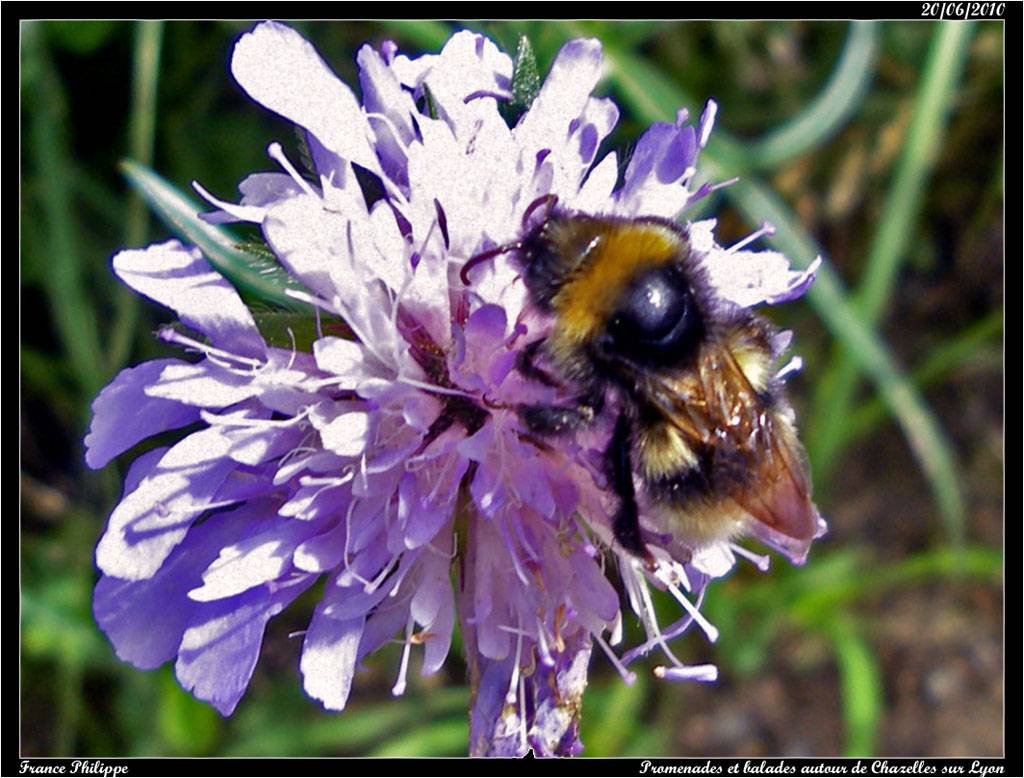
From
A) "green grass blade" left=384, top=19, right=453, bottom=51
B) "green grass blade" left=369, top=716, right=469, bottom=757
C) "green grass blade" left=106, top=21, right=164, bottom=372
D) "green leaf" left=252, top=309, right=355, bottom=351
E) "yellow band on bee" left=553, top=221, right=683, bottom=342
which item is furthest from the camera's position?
"green grass blade" left=369, top=716, right=469, bottom=757

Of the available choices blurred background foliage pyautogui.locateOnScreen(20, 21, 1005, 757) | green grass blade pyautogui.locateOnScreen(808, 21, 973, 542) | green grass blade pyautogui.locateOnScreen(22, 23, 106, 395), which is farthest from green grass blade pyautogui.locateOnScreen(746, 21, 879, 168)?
green grass blade pyautogui.locateOnScreen(22, 23, 106, 395)

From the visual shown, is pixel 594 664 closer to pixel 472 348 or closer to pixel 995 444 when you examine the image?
pixel 995 444

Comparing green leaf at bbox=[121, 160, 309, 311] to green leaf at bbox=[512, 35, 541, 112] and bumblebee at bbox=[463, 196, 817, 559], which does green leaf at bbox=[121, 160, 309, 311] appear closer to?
bumblebee at bbox=[463, 196, 817, 559]

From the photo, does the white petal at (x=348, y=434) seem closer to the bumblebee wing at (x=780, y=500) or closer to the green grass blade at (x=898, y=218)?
the bumblebee wing at (x=780, y=500)

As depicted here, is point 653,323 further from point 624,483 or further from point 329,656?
point 329,656

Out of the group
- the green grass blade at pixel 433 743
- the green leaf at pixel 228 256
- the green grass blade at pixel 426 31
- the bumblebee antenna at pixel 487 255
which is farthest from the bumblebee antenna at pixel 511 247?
the green grass blade at pixel 433 743

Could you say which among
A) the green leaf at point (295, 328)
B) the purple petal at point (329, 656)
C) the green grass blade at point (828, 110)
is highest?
the green grass blade at point (828, 110)

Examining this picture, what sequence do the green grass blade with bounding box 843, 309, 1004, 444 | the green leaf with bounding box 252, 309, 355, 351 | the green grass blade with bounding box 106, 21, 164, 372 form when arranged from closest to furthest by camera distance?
the green leaf with bounding box 252, 309, 355, 351 → the green grass blade with bounding box 106, 21, 164, 372 → the green grass blade with bounding box 843, 309, 1004, 444

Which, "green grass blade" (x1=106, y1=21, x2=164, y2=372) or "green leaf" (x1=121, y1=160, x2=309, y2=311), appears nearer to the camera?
"green leaf" (x1=121, y1=160, x2=309, y2=311)
